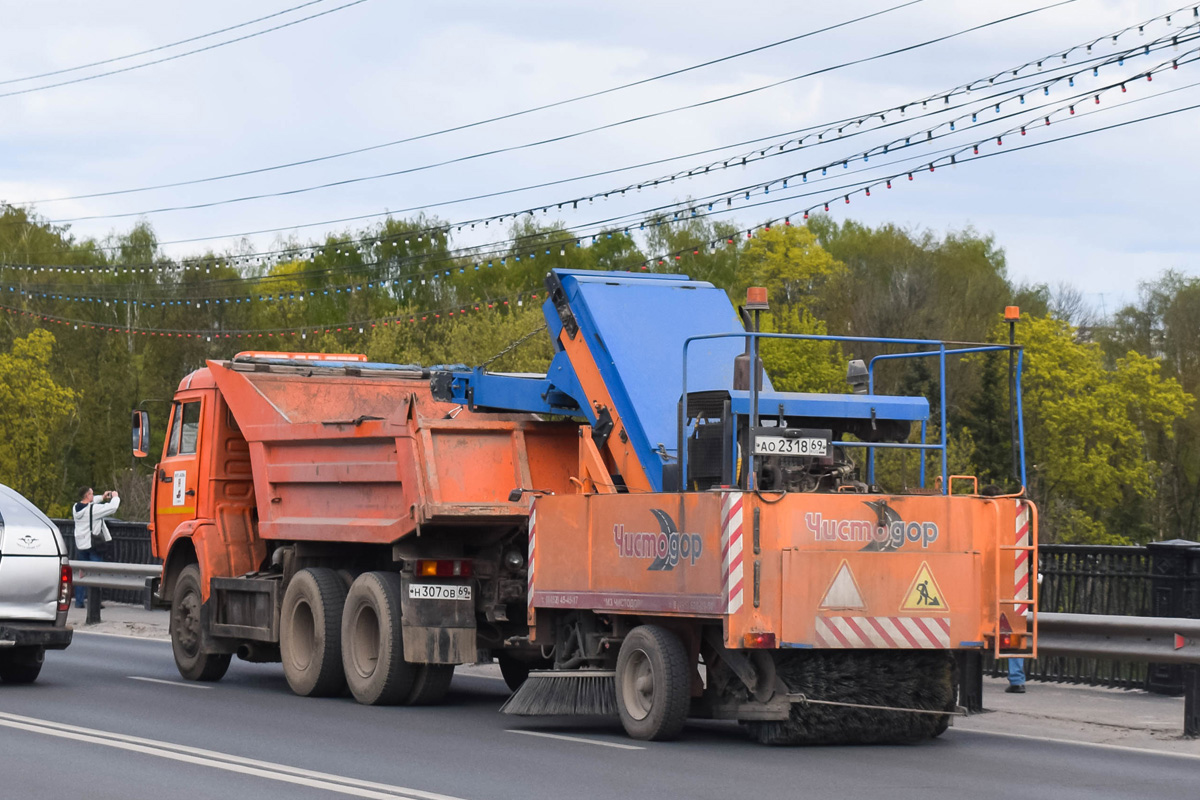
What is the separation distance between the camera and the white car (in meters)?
14.3

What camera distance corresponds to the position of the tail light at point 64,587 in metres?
14.6

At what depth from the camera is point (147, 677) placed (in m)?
16.0

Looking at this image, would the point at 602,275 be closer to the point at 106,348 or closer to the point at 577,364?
the point at 577,364

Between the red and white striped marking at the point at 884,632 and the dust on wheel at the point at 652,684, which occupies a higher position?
the red and white striped marking at the point at 884,632

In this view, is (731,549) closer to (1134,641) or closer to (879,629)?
(879,629)

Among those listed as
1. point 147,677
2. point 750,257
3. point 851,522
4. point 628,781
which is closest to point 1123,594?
point 851,522

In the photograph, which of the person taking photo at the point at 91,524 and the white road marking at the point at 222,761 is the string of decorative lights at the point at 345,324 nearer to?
the person taking photo at the point at 91,524

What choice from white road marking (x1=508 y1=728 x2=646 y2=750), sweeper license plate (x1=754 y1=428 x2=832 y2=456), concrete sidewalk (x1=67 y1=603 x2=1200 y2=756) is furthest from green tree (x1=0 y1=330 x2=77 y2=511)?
sweeper license plate (x1=754 y1=428 x2=832 y2=456)

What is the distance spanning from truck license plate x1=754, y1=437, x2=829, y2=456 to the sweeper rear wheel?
130 centimetres

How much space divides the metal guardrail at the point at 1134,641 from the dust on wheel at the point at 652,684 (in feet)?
11.7

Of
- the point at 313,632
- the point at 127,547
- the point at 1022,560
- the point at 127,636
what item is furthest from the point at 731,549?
the point at 127,547

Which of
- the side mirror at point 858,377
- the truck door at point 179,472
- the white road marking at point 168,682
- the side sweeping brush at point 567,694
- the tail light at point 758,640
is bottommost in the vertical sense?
the white road marking at point 168,682

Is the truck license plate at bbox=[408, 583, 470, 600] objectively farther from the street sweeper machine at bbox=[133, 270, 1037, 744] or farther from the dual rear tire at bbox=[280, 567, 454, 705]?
the dual rear tire at bbox=[280, 567, 454, 705]

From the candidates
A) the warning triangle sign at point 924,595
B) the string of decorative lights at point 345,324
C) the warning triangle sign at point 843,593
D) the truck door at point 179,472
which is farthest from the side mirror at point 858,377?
the string of decorative lights at point 345,324
